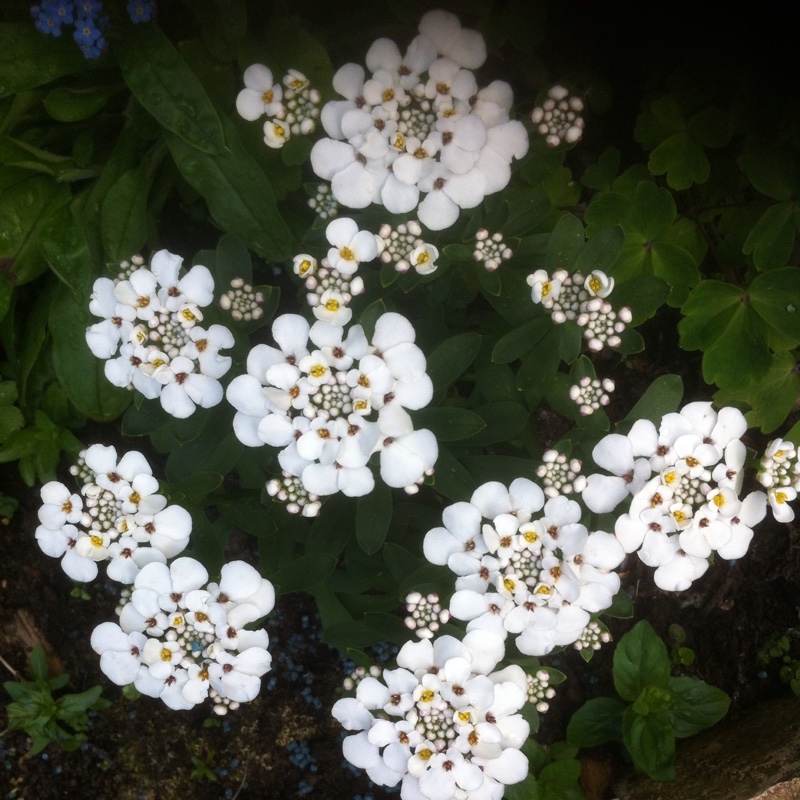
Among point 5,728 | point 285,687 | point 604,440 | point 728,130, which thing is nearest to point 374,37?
point 728,130

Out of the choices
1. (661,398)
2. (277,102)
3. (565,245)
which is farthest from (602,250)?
(277,102)

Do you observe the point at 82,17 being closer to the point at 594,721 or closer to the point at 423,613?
the point at 423,613

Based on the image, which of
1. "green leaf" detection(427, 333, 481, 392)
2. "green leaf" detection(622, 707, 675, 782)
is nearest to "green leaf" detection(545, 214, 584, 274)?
"green leaf" detection(427, 333, 481, 392)

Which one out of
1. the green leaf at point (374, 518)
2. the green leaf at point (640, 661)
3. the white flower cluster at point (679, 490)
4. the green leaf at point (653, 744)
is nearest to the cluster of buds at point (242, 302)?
the green leaf at point (374, 518)

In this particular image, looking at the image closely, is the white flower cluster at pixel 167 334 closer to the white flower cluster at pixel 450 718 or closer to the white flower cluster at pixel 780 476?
the white flower cluster at pixel 450 718

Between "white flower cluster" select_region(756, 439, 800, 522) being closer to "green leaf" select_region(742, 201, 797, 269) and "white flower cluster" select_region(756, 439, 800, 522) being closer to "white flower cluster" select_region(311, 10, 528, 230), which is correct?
"green leaf" select_region(742, 201, 797, 269)
